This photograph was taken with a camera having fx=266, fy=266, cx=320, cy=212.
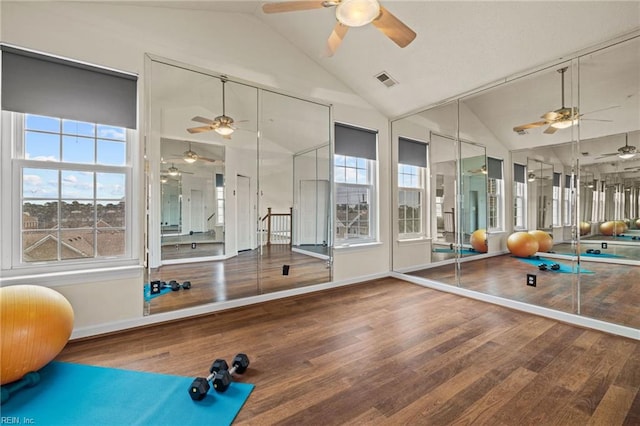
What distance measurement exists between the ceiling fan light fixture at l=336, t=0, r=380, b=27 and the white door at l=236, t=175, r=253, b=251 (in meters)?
2.13

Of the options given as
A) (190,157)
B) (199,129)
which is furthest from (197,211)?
(199,129)

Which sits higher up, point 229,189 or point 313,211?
point 229,189

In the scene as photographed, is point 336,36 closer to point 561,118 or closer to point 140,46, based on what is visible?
point 140,46

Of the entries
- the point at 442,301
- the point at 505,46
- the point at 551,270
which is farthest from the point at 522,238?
the point at 505,46

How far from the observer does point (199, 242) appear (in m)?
3.30

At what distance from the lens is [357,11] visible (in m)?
2.03

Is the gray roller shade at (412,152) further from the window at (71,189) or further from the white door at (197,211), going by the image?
the window at (71,189)

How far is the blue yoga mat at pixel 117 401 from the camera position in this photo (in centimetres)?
153

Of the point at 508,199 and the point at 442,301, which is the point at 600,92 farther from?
the point at 442,301

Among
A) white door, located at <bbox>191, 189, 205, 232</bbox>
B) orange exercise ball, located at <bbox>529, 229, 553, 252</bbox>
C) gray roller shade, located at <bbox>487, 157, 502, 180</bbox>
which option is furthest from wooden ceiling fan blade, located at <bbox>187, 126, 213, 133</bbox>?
orange exercise ball, located at <bbox>529, 229, 553, 252</bbox>

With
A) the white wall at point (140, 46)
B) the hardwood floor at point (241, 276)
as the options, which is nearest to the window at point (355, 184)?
the white wall at point (140, 46)

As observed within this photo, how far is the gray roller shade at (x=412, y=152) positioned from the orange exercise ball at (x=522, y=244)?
169 cm

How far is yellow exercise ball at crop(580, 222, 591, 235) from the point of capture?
114 inches

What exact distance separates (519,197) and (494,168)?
0.50 meters
